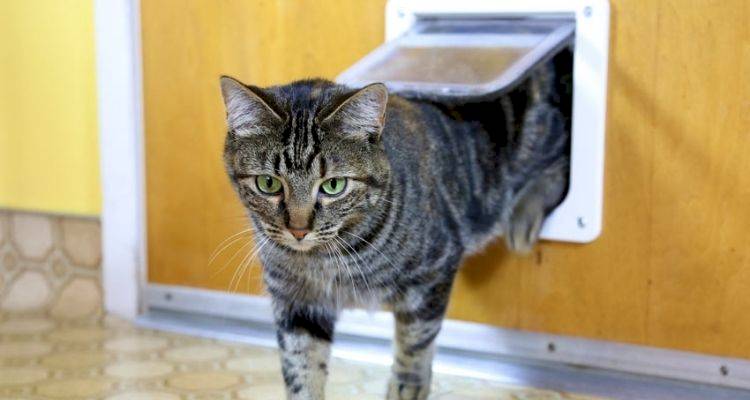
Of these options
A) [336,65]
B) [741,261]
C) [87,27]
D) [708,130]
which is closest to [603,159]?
[708,130]

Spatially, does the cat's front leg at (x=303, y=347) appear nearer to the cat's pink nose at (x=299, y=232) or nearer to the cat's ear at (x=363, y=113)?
the cat's pink nose at (x=299, y=232)

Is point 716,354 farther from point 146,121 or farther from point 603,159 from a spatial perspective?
point 146,121

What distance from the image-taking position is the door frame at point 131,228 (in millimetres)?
2055

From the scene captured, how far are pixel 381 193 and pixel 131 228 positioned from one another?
1.00 m

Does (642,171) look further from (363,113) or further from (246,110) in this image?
(246,110)

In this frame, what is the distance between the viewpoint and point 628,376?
74.4 inches

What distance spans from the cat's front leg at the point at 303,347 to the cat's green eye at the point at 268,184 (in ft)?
0.74

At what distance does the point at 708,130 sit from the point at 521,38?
38 cm

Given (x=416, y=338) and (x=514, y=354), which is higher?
(x=416, y=338)

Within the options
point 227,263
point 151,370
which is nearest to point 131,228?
point 227,263

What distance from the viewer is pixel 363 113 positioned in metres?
1.46

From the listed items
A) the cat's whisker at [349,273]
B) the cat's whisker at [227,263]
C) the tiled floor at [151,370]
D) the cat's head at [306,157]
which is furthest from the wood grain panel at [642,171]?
the cat's head at [306,157]

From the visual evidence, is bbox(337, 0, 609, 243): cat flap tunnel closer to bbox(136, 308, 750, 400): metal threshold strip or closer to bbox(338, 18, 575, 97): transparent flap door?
Result: bbox(338, 18, 575, 97): transparent flap door

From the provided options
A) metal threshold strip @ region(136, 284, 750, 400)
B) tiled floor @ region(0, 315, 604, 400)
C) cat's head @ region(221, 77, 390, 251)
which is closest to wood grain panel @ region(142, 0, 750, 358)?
metal threshold strip @ region(136, 284, 750, 400)
